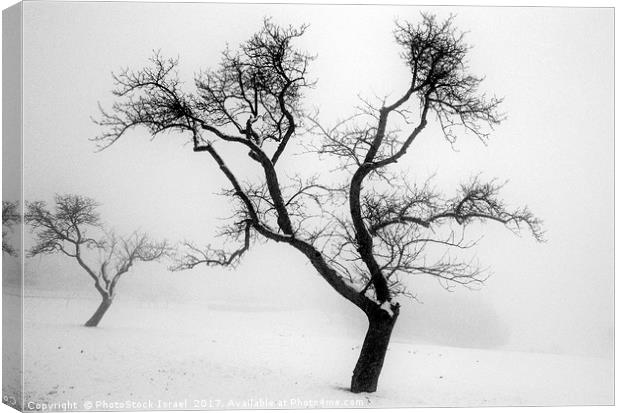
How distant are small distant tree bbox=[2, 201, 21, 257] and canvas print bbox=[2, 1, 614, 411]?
57 mm

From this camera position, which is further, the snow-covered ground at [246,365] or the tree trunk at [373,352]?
the tree trunk at [373,352]

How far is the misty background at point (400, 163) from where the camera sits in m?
7.89

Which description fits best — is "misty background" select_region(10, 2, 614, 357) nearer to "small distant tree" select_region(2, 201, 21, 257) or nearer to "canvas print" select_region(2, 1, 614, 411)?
"canvas print" select_region(2, 1, 614, 411)

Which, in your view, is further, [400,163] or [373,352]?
[400,163]

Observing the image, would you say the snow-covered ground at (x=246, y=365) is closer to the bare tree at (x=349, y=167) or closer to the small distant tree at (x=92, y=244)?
the small distant tree at (x=92, y=244)

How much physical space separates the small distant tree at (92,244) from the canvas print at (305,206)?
0.02 meters

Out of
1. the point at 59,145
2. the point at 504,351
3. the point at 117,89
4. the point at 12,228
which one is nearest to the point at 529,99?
the point at 504,351

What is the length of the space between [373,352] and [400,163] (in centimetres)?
208

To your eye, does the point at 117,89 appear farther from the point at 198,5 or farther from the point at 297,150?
the point at 297,150

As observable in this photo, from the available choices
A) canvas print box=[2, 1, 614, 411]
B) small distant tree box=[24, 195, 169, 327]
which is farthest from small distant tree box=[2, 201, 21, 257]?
small distant tree box=[24, 195, 169, 327]

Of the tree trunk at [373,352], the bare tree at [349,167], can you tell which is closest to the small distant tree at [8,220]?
the bare tree at [349,167]

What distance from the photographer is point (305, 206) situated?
8469 mm

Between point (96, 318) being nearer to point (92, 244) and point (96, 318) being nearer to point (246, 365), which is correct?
point (92, 244)

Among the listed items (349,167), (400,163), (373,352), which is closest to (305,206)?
(349,167)
